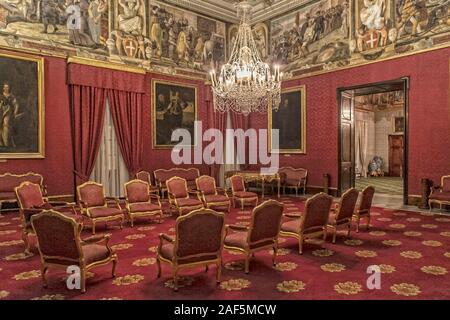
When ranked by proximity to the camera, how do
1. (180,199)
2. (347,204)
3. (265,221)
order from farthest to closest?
1. (180,199)
2. (347,204)
3. (265,221)

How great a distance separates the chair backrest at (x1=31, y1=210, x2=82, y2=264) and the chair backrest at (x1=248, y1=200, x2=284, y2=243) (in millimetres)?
1946

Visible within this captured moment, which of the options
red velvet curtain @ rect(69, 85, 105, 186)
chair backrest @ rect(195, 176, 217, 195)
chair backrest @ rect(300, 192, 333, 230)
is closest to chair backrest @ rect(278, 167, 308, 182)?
chair backrest @ rect(195, 176, 217, 195)

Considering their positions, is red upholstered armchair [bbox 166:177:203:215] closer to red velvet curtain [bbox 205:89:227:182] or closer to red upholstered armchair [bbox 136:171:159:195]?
red upholstered armchair [bbox 136:171:159:195]

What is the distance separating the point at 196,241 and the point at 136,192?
386 centimetres

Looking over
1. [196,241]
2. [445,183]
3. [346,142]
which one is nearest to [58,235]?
[196,241]

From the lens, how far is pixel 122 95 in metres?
9.61

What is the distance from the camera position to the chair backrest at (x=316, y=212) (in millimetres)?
4699

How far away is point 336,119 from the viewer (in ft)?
32.6

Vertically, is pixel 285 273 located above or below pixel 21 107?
below

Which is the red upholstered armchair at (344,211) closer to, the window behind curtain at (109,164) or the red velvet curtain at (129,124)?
the red velvet curtain at (129,124)

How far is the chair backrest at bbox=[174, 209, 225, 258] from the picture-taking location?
3408 millimetres

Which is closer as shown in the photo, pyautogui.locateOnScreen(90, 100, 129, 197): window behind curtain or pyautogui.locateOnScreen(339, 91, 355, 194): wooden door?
pyautogui.locateOnScreen(90, 100, 129, 197): window behind curtain

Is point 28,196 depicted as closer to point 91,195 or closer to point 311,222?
point 91,195

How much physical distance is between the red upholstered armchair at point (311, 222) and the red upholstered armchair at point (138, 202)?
114 inches
